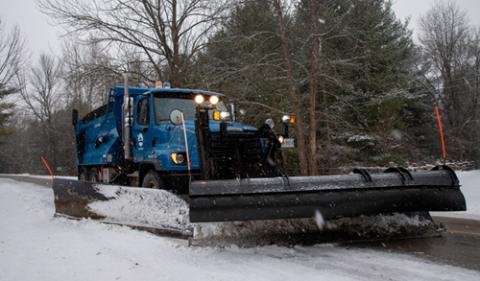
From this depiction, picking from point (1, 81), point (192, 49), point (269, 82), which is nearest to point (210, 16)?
point (192, 49)

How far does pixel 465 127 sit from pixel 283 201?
93.6ft

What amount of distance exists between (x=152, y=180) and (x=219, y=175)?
156 cm

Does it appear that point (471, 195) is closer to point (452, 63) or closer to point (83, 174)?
point (83, 174)

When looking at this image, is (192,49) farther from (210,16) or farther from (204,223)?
(204,223)

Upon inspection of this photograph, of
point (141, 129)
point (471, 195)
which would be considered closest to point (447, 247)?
point (141, 129)

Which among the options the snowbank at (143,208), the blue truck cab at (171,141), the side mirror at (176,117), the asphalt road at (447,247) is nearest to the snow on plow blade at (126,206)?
the snowbank at (143,208)

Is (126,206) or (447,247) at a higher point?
(126,206)

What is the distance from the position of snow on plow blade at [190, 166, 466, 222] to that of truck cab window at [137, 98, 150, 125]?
3101mm

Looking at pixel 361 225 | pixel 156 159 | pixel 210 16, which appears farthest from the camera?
pixel 210 16

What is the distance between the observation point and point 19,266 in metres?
4.10

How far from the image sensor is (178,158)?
620cm

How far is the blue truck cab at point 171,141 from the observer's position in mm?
5555

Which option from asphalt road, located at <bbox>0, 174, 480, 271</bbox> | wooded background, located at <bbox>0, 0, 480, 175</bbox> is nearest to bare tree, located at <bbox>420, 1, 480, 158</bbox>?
wooded background, located at <bbox>0, 0, 480, 175</bbox>

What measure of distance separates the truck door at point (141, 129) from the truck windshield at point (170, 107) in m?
0.21
